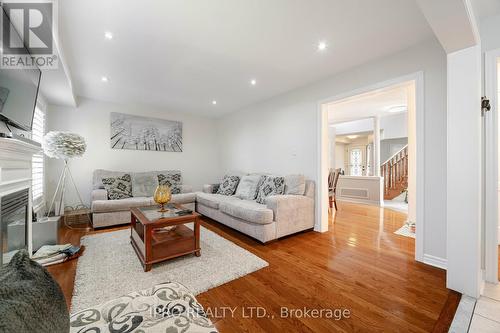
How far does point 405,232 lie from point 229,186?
3.09m

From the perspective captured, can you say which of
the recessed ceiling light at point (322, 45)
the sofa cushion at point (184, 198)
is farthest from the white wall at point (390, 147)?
the sofa cushion at point (184, 198)

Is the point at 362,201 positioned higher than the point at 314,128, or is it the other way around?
the point at 314,128

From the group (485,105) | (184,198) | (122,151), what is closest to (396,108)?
(485,105)

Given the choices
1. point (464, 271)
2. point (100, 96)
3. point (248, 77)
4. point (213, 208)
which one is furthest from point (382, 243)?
point (100, 96)

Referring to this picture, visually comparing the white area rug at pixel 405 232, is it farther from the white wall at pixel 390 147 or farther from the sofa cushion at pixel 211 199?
the white wall at pixel 390 147

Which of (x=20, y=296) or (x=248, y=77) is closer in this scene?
(x=20, y=296)

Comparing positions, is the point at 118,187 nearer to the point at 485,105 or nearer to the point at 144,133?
the point at 144,133

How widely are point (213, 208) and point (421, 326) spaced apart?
9.69 feet

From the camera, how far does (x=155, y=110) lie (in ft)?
16.0

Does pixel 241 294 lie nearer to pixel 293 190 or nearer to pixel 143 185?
pixel 293 190

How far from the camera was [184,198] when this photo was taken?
4.15 meters

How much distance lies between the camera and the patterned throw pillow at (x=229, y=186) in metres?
4.27

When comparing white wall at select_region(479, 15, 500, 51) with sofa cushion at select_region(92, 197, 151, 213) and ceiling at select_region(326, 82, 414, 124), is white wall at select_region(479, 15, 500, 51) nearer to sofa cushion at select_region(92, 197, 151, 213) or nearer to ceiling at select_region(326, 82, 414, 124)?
ceiling at select_region(326, 82, 414, 124)

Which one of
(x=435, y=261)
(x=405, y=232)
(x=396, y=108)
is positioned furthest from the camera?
(x=396, y=108)
